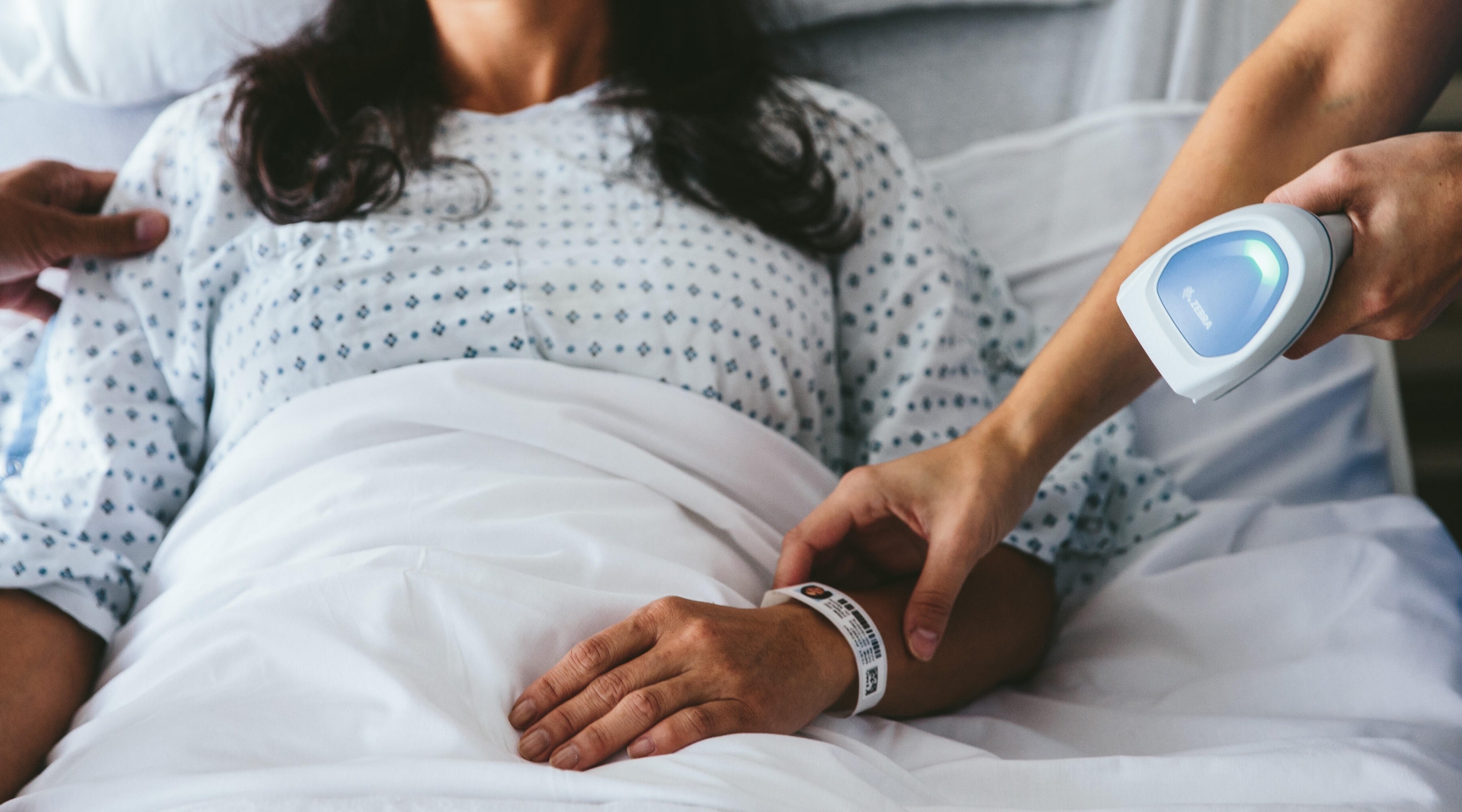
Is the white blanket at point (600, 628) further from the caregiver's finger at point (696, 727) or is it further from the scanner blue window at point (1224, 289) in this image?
the scanner blue window at point (1224, 289)

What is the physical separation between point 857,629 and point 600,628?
7.0 inches

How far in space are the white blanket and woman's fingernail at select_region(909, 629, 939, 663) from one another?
5 cm

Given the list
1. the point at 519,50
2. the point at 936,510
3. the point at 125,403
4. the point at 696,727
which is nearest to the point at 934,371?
the point at 936,510

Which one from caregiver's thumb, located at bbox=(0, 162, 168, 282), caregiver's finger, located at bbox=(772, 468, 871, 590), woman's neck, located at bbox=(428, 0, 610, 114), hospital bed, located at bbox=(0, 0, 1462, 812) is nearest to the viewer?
hospital bed, located at bbox=(0, 0, 1462, 812)

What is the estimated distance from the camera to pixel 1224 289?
0.51 m

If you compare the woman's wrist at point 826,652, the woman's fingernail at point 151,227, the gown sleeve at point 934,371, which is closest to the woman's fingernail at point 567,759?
the woman's wrist at point 826,652

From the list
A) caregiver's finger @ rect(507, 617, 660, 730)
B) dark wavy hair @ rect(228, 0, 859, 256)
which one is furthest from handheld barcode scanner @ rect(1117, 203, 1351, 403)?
dark wavy hair @ rect(228, 0, 859, 256)

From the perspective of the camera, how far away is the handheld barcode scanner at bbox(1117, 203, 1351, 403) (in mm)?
488

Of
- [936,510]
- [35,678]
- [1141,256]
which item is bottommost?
[35,678]

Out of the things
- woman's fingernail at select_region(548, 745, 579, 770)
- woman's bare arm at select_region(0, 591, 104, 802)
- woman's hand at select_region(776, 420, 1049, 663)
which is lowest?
woman's bare arm at select_region(0, 591, 104, 802)

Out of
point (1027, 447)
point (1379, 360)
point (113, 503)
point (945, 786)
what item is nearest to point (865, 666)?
point (945, 786)

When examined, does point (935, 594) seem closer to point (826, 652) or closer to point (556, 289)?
point (826, 652)

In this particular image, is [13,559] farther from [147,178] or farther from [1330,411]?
[1330,411]

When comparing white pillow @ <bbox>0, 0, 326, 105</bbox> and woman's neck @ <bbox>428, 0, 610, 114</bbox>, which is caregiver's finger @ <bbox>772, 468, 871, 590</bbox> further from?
white pillow @ <bbox>0, 0, 326, 105</bbox>
